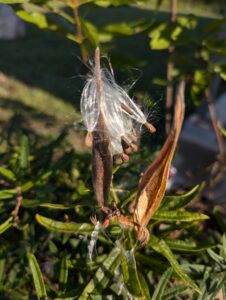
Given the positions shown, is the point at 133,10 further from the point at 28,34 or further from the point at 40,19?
the point at 40,19

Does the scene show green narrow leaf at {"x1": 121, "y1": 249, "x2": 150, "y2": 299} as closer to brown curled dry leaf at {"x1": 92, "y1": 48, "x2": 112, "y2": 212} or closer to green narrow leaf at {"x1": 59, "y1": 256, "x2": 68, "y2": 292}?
green narrow leaf at {"x1": 59, "y1": 256, "x2": 68, "y2": 292}

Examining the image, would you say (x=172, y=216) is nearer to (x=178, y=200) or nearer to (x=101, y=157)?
(x=178, y=200)

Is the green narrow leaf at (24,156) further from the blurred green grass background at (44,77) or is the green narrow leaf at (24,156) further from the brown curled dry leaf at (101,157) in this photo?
the blurred green grass background at (44,77)

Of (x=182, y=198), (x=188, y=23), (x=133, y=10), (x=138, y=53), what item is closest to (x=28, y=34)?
(x=138, y=53)

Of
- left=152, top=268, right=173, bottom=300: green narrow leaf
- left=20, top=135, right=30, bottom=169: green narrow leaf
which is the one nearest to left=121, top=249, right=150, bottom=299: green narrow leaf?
left=152, top=268, right=173, bottom=300: green narrow leaf

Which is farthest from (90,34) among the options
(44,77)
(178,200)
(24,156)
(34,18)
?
(44,77)
